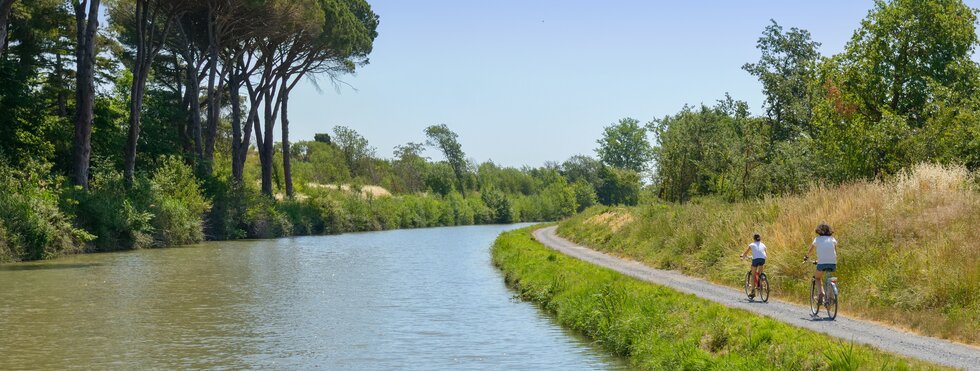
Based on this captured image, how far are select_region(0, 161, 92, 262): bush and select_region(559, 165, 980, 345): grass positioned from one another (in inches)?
875

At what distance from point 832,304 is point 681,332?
10.1 ft

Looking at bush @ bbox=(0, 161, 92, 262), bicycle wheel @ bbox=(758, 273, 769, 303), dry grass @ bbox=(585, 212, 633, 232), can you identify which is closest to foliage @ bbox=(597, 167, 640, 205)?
dry grass @ bbox=(585, 212, 633, 232)

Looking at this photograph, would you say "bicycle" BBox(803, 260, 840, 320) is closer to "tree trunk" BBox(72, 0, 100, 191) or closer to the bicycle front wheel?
the bicycle front wheel

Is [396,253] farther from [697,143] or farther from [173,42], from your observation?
[173,42]

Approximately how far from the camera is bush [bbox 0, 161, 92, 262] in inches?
1334

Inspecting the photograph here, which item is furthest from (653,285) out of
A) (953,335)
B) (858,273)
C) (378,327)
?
(953,335)

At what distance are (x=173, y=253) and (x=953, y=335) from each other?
115ft

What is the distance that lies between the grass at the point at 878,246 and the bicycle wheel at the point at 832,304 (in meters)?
0.70

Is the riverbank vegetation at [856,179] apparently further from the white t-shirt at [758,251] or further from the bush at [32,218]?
the bush at [32,218]

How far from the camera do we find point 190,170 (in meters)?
51.1

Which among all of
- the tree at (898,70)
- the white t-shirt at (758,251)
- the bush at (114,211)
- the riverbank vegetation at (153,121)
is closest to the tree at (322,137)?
the riverbank vegetation at (153,121)

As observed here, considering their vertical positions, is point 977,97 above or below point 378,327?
above

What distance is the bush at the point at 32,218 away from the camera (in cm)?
3388

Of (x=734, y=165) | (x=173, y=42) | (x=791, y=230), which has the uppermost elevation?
(x=173, y=42)
